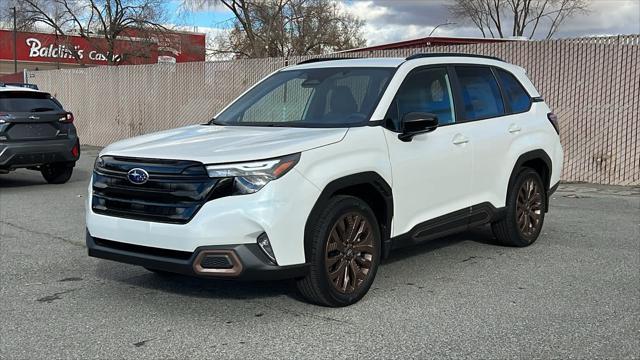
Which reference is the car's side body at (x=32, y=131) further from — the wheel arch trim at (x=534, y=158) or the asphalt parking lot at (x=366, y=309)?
the wheel arch trim at (x=534, y=158)

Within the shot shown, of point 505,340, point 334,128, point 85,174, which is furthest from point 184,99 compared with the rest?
point 505,340

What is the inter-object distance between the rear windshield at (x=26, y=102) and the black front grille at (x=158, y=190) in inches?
292

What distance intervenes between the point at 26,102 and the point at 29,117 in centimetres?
43

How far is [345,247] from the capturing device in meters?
4.62

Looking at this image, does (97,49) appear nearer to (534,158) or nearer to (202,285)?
(534,158)

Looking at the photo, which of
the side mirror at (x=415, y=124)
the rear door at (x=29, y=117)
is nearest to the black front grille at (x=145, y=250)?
the side mirror at (x=415, y=124)

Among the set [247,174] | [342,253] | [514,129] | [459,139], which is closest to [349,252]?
[342,253]

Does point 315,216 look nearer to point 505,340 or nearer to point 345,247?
point 345,247

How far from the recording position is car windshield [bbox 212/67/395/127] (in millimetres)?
5086

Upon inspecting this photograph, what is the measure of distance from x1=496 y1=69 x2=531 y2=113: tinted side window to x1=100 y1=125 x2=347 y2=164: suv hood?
97.2 inches

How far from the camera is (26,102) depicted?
1125 cm

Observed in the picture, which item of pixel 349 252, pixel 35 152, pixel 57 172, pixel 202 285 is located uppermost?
pixel 35 152

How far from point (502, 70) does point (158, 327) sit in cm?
420

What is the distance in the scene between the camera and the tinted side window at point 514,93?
6.47 m
